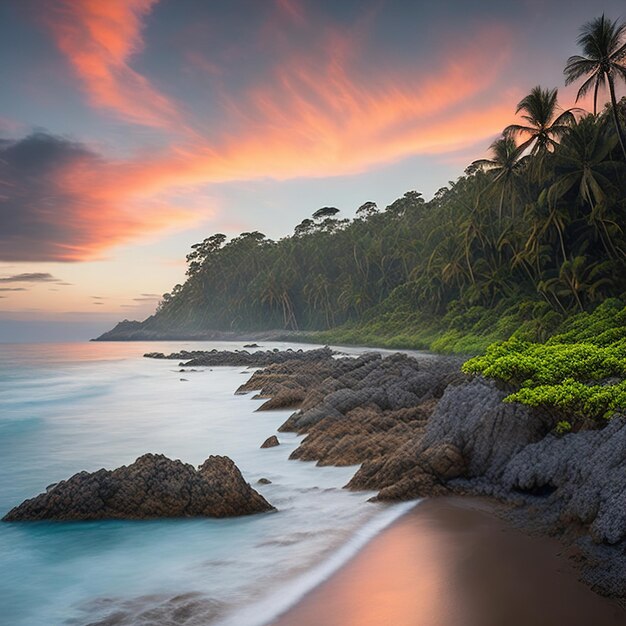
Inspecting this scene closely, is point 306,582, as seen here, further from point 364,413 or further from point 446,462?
point 364,413

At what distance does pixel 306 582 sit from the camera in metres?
5.59

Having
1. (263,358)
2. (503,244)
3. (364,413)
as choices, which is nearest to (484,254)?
(503,244)

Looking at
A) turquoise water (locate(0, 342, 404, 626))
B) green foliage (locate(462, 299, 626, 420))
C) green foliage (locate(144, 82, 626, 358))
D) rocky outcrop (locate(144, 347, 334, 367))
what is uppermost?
green foliage (locate(144, 82, 626, 358))

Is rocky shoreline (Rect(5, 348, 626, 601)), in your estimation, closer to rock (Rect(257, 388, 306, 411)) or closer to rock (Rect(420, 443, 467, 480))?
rock (Rect(420, 443, 467, 480))

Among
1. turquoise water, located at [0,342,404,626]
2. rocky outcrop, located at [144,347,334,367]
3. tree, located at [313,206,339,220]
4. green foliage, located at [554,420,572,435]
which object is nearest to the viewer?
turquoise water, located at [0,342,404,626]

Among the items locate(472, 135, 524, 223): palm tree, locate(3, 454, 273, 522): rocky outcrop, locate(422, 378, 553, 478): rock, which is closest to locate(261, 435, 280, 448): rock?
locate(3, 454, 273, 522): rocky outcrop

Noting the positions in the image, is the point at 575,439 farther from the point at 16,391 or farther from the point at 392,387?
the point at 16,391

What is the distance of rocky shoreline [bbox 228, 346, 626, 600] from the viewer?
5379mm

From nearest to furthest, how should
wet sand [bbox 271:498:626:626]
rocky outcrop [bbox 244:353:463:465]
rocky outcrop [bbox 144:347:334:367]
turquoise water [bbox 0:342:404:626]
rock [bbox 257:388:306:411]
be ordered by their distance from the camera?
wet sand [bbox 271:498:626:626] < turquoise water [bbox 0:342:404:626] < rocky outcrop [bbox 244:353:463:465] < rock [bbox 257:388:306:411] < rocky outcrop [bbox 144:347:334:367]

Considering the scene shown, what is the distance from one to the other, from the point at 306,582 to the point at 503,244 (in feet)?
125

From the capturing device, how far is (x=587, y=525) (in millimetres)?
5629

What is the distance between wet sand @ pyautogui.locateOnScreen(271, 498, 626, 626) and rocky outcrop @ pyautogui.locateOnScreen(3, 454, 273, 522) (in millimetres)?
2276

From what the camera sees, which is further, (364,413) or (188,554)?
(364,413)

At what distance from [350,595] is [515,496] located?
9.24ft
